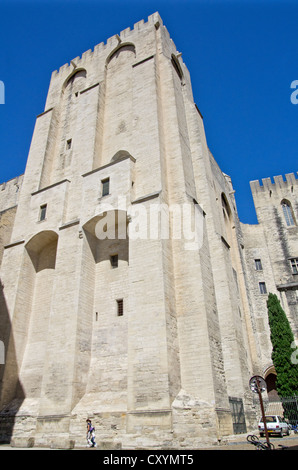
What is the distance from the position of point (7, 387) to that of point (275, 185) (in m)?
23.4

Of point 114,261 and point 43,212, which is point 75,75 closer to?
point 43,212

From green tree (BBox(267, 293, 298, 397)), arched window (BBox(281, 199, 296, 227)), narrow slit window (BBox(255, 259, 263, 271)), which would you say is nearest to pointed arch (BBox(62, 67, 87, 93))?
narrow slit window (BBox(255, 259, 263, 271))

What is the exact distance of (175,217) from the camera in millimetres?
12555

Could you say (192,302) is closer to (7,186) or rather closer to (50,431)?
(50,431)

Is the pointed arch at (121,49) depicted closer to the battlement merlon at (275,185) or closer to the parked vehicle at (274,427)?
the battlement merlon at (275,185)

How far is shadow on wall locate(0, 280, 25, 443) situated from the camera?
38.4 ft

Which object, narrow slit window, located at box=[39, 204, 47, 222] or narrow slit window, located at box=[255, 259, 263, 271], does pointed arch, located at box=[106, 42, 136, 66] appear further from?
narrow slit window, located at box=[255, 259, 263, 271]

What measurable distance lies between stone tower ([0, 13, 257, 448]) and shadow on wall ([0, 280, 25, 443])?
0.15 feet

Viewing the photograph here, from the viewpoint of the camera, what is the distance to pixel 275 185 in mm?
27453

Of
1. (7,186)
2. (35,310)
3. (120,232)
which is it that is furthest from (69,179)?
(7,186)

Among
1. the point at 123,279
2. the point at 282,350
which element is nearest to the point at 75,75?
the point at 123,279

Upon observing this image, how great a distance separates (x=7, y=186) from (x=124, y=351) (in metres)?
19.7

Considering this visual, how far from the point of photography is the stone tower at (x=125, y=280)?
991 cm

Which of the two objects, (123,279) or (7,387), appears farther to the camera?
(123,279)
